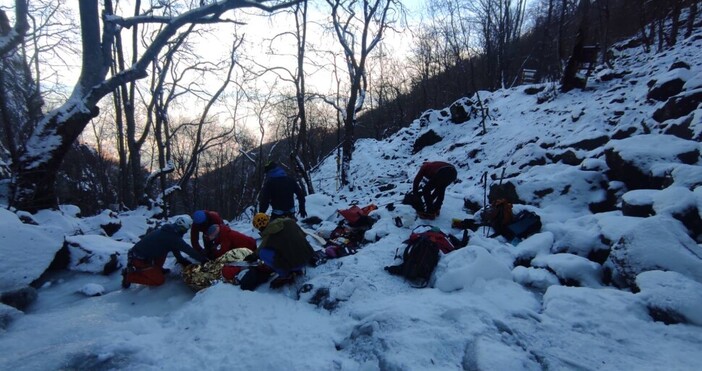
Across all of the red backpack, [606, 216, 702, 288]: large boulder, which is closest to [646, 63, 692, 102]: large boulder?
[606, 216, 702, 288]: large boulder

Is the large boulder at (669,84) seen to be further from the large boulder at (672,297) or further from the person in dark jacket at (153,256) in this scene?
the person in dark jacket at (153,256)

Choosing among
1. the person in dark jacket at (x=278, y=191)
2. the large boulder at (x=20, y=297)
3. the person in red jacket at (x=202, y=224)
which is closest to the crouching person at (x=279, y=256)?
the person in red jacket at (x=202, y=224)

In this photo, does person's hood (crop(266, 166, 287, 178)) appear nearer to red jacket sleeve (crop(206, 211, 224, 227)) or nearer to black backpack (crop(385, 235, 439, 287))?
red jacket sleeve (crop(206, 211, 224, 227))

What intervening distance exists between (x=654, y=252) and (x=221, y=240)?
5423mm

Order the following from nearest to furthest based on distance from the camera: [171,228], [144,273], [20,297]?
[20,297] → [144,273] → [171,228]

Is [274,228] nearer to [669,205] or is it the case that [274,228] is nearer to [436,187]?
[436,187]

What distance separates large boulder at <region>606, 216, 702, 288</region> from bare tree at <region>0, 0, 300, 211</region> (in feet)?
22.4

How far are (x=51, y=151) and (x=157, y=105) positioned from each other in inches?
339

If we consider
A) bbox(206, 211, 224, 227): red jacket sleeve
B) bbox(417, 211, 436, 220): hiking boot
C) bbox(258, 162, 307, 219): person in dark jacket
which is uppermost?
bbox(258, 162, 307, 219): person in dark jacket

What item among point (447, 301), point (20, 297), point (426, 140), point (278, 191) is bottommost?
point (447, 301)

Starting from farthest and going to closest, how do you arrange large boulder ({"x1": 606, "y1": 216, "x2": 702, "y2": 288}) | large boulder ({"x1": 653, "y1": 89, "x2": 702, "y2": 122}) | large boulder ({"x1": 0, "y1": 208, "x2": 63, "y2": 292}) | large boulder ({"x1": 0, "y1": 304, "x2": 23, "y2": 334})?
1. large boulder ({"x1": 653, "y1": 89, "x2": 702, "y2": 122})
2. large boulder ({"x1": 0, "y1": 208, "x2": 63, "y2": 292})
3. large boulder ({"x1": 0, "y1": 304, "x2": 23, "y2": 334})
4. large boulder ({"x1": 606, "y1": 216, "x2": 702, "y2": 288})

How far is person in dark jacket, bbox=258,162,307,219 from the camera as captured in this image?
6.46 metres

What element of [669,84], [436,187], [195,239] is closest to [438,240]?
[436,187]

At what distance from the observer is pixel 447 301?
3666 millimetres
